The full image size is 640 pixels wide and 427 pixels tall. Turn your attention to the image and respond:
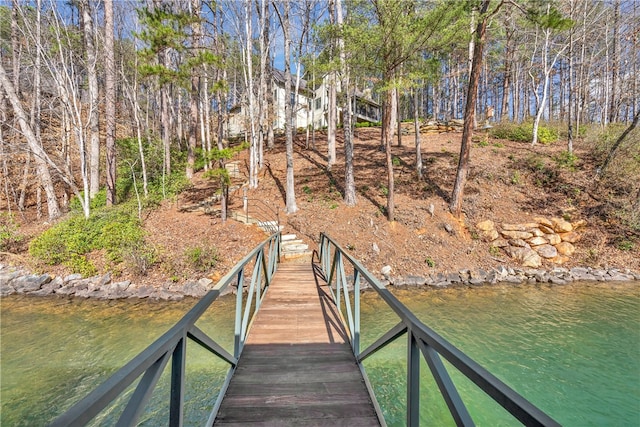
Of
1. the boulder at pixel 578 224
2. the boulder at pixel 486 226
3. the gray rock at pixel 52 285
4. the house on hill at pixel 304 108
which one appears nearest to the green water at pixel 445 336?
the gray rock at pixel 52 285

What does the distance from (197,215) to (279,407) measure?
10733mm

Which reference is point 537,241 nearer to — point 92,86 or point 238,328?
point 238,328

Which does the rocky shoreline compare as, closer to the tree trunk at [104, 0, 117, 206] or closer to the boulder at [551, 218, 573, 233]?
the boulder at [551, 218, 573, 233]

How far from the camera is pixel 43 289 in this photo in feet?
25.8

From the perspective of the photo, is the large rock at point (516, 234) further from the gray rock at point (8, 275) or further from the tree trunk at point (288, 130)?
the gray rock at point (8, 275)

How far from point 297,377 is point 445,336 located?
164 inches

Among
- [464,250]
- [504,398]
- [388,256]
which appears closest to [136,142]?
[388,256]

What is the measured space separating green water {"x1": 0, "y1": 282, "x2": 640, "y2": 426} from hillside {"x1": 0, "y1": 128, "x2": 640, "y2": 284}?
170cm

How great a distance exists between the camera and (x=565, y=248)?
9820 mm

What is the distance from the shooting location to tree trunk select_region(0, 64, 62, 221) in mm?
10539

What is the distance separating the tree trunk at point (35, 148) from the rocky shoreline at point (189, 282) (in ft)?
13.6

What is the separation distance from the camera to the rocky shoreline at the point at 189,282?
25.3 feet

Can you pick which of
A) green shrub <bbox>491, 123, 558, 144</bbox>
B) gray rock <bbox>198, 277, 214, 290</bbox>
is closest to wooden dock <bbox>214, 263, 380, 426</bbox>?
gray rock <bbox>198, 277, 214, 290</bbox>

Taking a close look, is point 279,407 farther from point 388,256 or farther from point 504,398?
point 388,256
